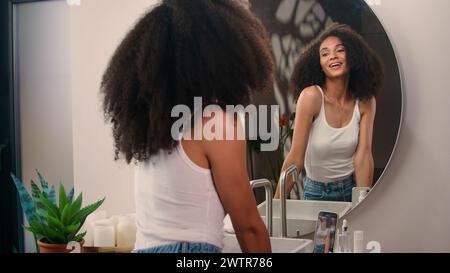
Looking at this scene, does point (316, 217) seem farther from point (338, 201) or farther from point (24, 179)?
point (24, 179)

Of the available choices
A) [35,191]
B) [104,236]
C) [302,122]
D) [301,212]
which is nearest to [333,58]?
[302,122]

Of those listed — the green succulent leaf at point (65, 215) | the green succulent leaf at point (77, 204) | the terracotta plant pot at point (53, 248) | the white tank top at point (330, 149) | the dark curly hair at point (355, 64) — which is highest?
the dark curly hair at point (355, 64)

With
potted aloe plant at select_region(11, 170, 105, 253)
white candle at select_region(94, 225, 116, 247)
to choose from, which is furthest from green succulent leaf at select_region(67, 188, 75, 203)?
white candle at select_region(94, 225, 116, 247)

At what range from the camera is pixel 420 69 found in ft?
4.59

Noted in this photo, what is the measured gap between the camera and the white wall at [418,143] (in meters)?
1.39

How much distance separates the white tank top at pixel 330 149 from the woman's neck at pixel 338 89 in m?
→ 0.02

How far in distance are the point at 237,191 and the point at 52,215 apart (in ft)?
1.64

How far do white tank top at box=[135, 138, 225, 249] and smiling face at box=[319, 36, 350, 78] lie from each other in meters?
0.39

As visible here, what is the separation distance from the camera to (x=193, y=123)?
1406 mm

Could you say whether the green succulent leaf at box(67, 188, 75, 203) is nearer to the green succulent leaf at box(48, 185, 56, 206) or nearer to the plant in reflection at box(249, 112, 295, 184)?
the green succulent leaf at box(48, 185, 56, 206)

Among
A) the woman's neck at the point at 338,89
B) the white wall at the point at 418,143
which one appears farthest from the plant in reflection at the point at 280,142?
the white wall at the point at 418,143

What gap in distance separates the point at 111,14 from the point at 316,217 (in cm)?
74

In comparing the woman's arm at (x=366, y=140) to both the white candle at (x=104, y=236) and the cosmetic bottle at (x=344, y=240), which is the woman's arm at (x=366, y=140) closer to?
the cosmetic bottle at (x=344, y=240)

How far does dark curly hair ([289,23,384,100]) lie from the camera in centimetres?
143
